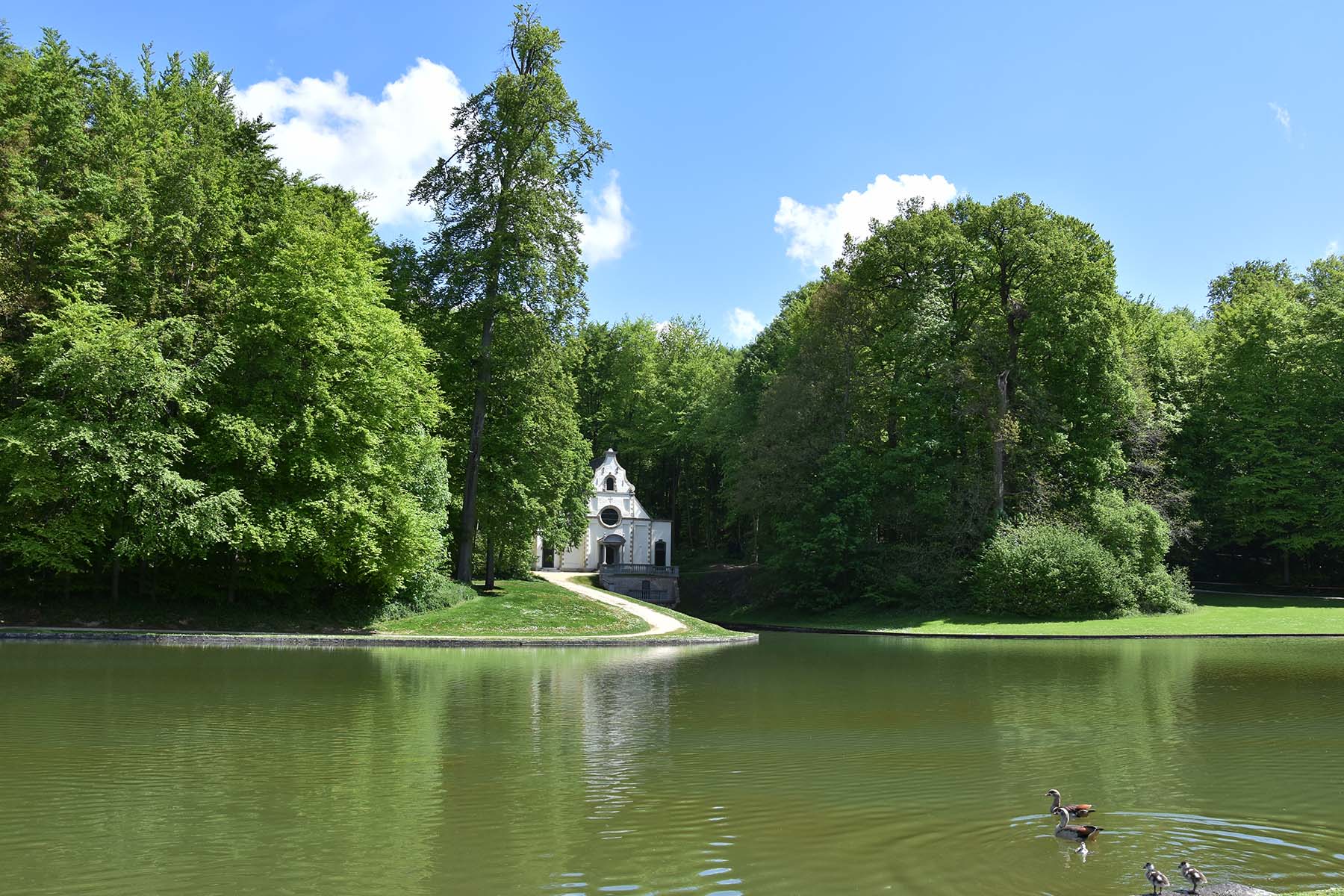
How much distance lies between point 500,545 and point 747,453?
13082 millimetres

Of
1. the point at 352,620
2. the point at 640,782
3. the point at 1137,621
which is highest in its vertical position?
the point at 352,620

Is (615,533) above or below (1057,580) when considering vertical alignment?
above

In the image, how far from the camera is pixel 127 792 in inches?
341

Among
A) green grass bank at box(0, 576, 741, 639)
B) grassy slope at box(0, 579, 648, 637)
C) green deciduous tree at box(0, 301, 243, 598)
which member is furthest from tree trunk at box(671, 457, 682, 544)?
green deciduous tree at box(0, 301, 243, 598)

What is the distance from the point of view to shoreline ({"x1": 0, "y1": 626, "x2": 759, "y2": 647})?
23469 millimetres

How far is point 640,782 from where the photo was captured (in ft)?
31.5

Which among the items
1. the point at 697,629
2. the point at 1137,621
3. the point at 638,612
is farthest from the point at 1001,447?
the point at 638,612

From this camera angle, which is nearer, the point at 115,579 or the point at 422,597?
the point at 115,579

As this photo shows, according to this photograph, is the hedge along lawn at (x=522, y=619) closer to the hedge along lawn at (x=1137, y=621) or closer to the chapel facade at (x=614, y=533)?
the hedge along lawn at (x=1137, y=621)

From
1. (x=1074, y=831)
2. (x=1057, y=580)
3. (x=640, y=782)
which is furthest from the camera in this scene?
(x=1057, y=580)

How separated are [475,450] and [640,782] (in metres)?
26.4

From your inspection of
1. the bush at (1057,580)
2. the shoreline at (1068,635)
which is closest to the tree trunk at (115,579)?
the shoreline at (1068,635)

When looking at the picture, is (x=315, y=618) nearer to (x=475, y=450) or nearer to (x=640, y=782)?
(x=475, y=450)

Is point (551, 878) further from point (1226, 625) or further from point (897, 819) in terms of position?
point (1226, 625)
